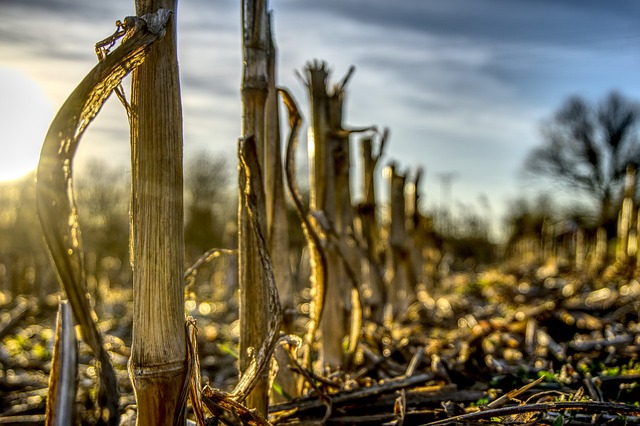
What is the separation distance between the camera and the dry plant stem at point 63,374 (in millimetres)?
2035

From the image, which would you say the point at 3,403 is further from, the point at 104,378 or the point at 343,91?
the point at 343,91

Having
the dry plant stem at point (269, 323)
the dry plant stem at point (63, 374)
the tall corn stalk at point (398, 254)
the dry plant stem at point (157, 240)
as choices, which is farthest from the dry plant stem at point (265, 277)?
the tall corn stalk at point (398, 254)

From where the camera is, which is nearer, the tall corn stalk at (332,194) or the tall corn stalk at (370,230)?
the tall corn stalk at (332,194)

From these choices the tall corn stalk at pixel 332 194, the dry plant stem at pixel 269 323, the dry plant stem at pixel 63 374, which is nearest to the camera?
the dry plant stem at pixel 269 323

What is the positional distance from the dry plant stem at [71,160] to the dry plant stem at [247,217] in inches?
19.7

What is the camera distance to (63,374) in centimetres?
208

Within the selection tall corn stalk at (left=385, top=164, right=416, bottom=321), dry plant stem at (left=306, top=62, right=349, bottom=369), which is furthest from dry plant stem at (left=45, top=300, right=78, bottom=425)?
tall corn stalk at (left=385, top=164, right=416, bottom=321)

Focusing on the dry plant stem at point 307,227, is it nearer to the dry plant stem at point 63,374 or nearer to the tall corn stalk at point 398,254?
the dry plant stem at point 63,374

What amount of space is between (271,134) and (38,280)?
1293cm

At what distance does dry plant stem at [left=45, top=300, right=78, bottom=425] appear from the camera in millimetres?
2035

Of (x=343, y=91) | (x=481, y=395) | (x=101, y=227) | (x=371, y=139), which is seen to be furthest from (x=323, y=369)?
(x=101, y=227)

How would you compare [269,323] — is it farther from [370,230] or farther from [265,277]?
[370,230]

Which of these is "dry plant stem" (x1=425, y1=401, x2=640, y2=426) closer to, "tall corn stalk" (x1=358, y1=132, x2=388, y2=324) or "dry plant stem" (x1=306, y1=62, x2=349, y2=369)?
"dry plant stem" (x1=306, y1=62, x2=349, y2=369)

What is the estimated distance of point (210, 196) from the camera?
4272 centimetres
